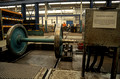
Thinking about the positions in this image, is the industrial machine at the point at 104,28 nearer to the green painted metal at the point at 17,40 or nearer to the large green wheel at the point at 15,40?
the green painted metal at the point at 17,40

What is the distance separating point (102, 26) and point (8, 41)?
2011mm

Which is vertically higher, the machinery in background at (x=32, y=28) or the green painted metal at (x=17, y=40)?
the machinery in background at (x=32, y=28)

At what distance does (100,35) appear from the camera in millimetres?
1201

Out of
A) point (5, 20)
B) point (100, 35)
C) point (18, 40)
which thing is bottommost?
point (18, 40)

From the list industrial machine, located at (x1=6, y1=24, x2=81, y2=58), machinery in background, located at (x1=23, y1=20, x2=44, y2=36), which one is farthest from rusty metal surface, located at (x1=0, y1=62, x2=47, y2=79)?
machinery in background, located at (x1=23, y1=20, x2=44, y2=36)

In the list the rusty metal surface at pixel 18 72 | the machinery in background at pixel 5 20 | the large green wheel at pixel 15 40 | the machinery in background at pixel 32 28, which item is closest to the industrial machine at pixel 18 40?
the large green wheel at pixel 15 40

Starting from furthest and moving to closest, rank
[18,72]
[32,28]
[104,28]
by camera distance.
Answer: [32,28]
[18,72]
[104,28]

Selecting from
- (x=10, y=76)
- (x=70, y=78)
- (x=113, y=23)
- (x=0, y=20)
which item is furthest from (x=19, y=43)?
(x=0, y=20)

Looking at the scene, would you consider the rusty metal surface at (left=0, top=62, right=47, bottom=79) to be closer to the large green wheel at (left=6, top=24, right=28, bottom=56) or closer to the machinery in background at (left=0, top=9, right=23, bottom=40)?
the large green wheel at (left=6, top=24, right=28, bottom=56)

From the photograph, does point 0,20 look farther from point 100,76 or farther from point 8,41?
point 100,76

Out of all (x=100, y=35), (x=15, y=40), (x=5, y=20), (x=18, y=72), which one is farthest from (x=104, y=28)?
(x=5, y=20)

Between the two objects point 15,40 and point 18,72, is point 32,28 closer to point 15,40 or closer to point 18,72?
point 15,40

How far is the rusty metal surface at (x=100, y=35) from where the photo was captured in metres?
1.16

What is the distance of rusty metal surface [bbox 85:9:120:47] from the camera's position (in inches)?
45.6
